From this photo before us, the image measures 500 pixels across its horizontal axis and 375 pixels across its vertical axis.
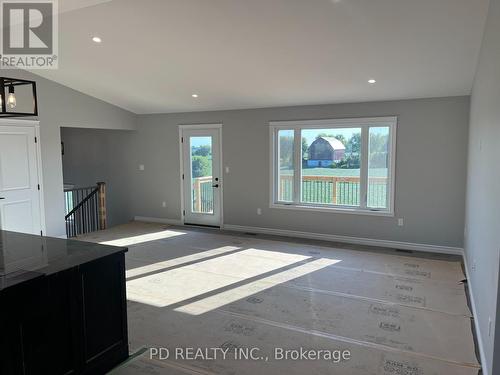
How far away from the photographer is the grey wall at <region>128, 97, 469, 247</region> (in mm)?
5574

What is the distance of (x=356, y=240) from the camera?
6332 millimetres

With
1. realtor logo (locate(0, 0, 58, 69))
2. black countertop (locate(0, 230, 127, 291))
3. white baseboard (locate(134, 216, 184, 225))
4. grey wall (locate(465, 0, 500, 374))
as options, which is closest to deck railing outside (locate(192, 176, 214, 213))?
white baseboard (locate(134, 216, 184, 225))

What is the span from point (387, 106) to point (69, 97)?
5.41m

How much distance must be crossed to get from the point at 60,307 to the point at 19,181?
14.7 feet

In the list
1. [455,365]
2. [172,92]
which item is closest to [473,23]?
[455,365]

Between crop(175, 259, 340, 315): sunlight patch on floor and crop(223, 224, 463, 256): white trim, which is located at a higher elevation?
crop(223, 224, 463, 256): white trim

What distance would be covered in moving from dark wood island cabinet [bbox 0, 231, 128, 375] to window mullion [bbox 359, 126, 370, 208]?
175 inches

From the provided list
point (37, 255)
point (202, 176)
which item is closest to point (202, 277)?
point (37, 255)

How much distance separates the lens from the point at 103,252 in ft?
9.01

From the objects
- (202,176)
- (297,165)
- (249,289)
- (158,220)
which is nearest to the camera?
(249,289)

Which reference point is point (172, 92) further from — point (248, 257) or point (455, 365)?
point (455, 365)

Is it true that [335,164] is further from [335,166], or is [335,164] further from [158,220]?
[158,220]

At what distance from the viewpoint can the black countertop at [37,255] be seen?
2136 millimetres

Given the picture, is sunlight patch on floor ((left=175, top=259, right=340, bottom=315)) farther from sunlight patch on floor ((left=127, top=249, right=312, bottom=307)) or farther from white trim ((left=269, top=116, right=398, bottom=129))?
white trim ((left=269, top=116, right=398, bottom=129))
